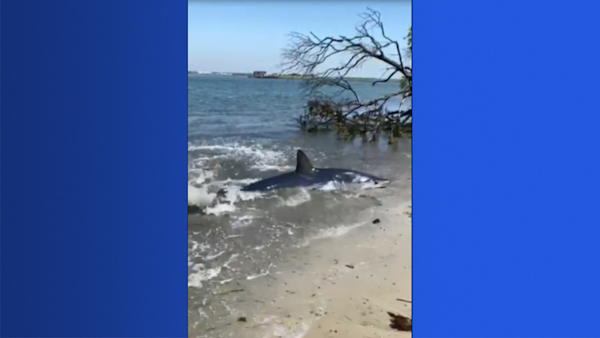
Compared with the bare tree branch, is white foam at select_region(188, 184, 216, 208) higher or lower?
lower

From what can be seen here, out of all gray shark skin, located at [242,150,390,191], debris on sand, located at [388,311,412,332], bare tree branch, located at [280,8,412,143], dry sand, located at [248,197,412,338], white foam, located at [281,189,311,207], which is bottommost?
debris on sand, located at [388,311,412,332]

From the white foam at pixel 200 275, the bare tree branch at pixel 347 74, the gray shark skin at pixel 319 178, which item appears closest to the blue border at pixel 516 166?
the bare tree branch at pixel 347 74

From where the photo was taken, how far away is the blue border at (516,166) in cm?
176

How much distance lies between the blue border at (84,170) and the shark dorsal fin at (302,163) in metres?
0.41

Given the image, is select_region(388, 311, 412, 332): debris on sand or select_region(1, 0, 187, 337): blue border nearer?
select_region(388, 311, 412, 332): debris on sand

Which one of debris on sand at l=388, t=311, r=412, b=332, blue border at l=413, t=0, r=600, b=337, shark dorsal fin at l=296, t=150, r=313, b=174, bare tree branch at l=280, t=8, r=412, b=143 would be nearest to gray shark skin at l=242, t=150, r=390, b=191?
→ shark dorsal fin at l=296, t=150, r=313, b=174

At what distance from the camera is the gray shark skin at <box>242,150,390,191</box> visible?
1.82m

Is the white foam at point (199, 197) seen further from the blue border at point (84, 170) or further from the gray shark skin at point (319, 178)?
the gray shark skin at point (319, 178)

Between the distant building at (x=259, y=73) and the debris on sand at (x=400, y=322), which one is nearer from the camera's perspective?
the debris on sand at (x=400, y=322)

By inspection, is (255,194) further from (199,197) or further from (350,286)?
(350,286)

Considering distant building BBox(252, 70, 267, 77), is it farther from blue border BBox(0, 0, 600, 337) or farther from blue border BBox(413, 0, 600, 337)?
blue border BBox(413, 0, 600, 337)

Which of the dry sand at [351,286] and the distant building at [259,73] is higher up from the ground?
the distant building at [259,73]

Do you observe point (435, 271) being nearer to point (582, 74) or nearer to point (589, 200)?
point (589, 200)

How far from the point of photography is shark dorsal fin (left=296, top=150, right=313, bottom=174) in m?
1.82
